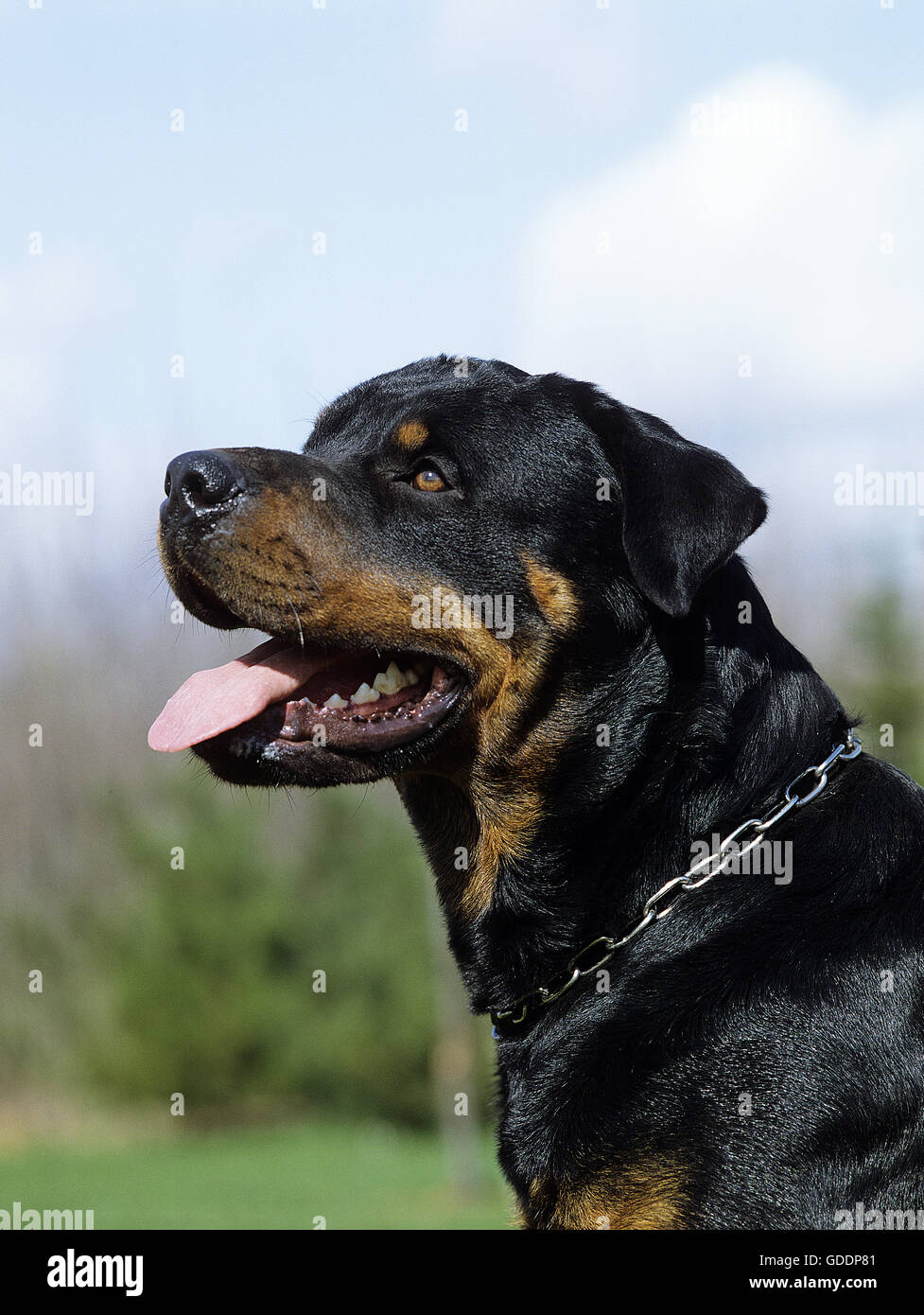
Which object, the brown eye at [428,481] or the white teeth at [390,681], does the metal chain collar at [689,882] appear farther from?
the brown eye at [428,481]

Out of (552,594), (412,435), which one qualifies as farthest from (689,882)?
(412,435)

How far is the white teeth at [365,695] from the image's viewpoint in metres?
3.63

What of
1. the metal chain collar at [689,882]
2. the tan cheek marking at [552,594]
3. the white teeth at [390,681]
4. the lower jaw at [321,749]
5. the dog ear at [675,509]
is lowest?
the metal chain collar at [689,882]

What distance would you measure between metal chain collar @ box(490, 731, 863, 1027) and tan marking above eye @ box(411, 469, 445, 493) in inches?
52.2

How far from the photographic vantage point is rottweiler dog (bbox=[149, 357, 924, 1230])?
2977 mm

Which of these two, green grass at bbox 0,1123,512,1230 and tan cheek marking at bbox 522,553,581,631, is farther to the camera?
green grass at bbox 0,1123,512,1230

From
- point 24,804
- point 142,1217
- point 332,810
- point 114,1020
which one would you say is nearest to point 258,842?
point 332,810

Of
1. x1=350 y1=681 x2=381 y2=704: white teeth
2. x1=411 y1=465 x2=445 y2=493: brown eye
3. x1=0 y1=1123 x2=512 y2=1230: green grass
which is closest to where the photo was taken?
x1=350 y1=681 x2=381 y2=704: white teeth

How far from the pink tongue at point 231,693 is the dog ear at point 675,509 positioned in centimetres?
102

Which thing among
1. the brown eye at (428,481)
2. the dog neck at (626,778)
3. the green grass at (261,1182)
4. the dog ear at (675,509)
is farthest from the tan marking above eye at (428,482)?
the green grass at (261,1182)

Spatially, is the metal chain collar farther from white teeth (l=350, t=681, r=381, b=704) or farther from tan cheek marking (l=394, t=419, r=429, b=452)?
tan cheek marking (l=394, t=419, r=429, b=452)

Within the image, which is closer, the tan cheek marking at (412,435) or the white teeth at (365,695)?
the white teeth at (365,695)

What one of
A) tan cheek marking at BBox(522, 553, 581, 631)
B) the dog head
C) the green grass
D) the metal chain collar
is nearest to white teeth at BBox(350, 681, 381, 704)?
the dog head

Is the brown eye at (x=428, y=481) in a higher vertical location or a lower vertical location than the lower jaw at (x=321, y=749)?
higher
